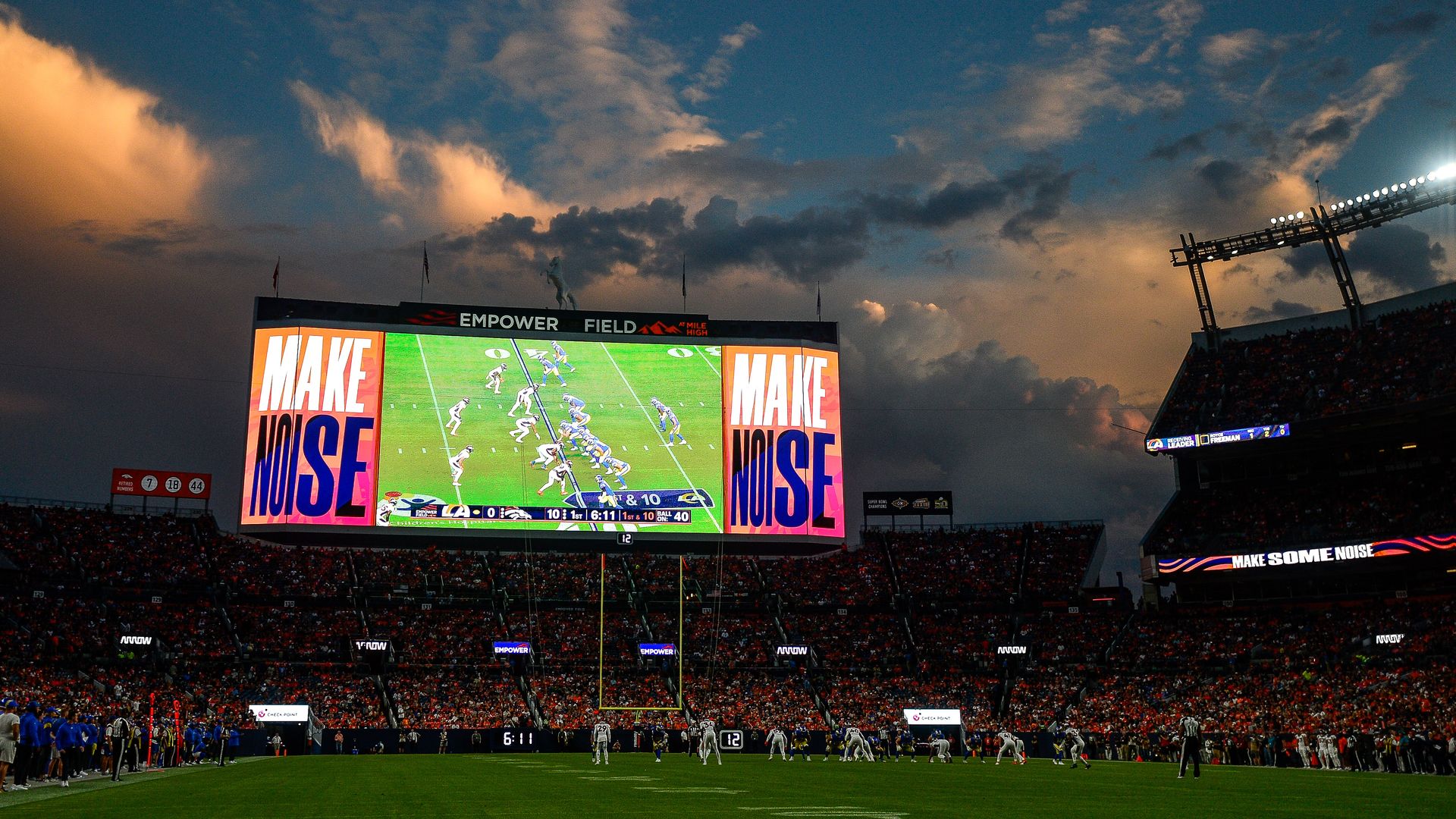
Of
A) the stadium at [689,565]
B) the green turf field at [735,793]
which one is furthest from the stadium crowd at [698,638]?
the green turf field at [735,793]

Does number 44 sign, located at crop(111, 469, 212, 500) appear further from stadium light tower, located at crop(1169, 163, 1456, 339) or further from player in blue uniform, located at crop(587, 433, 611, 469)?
stadium light tower, located at crop(1169, 163, 1456, 339)

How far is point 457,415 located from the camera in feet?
183

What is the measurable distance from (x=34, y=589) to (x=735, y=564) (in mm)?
34157

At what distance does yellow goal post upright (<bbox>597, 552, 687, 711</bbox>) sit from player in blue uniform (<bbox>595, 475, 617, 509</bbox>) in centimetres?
233

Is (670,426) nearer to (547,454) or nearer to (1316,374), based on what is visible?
(547,454)

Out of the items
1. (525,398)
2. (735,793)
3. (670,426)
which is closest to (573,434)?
(525,398)

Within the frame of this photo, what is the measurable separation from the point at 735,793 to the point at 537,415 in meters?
38.6

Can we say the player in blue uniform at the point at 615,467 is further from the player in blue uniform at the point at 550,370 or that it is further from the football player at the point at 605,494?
the player in blue uniform at the point at 550,370

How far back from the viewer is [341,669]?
5525 cm

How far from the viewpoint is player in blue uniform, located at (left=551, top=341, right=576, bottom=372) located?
57781 millimetres

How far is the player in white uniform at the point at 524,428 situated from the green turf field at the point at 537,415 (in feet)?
0.65

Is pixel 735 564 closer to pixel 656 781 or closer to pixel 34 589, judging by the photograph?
A: pixel 34 589

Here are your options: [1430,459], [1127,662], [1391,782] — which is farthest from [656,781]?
[1430,459]

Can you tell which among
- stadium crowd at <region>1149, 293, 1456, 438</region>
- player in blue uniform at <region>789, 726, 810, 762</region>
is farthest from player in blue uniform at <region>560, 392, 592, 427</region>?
stadium crowd at <region>1149, 293, 1456, 438</region>
